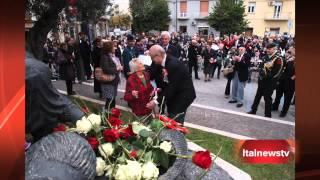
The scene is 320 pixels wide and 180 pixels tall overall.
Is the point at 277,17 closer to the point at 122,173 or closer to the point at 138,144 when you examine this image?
the point at 138,144

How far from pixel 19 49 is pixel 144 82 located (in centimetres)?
60

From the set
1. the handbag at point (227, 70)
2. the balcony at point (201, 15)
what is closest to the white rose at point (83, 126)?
the balcony at point (201, 15)

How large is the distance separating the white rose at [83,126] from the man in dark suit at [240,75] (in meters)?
0.66

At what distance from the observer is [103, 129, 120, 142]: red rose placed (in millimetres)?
1290

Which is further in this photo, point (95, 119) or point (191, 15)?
point (191, 15)

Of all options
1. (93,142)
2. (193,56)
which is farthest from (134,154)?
(193,56)

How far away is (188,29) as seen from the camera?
5.04 ft

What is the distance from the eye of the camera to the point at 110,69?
64.9 inches

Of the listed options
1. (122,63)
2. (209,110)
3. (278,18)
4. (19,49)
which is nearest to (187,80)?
(209,110)

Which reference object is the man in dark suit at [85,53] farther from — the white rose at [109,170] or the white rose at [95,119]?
the white rose at [109,170]

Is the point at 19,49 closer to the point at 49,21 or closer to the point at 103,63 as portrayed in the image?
the point at 49,21

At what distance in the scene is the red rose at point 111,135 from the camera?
129 centimetres

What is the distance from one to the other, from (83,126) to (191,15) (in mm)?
614

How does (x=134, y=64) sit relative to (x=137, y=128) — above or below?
above
